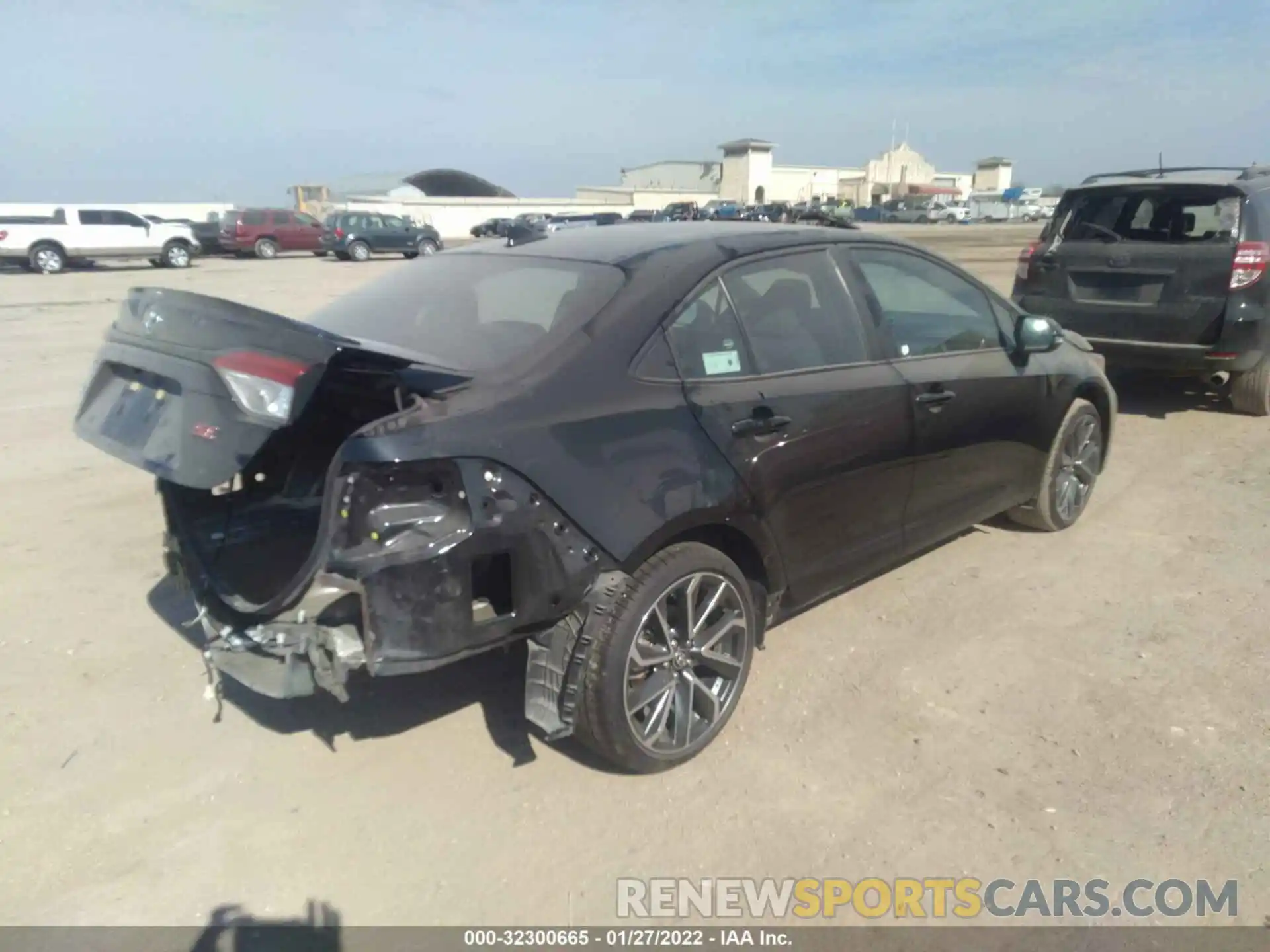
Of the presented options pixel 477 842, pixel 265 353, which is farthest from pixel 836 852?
pixel 265 353

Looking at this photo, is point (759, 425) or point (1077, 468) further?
point (1077, 468)

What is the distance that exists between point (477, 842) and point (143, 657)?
1.88 meters

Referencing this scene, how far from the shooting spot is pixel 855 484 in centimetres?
371

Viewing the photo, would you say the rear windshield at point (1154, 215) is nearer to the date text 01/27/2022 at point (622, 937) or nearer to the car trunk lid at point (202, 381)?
the date text 01/27/2022 at point (622, 937)

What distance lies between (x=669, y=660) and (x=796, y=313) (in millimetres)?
1470

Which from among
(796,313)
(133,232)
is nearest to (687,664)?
(796,313)

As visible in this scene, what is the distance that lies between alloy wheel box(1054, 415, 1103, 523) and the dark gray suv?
2408 millimetres

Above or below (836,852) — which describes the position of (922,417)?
above

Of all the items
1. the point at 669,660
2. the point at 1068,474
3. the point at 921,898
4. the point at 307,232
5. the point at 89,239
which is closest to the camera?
the point at 921,898

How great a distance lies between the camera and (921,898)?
8.74ft

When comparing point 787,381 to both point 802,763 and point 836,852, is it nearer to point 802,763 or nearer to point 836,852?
point 802,763

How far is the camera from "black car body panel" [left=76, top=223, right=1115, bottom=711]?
261cm

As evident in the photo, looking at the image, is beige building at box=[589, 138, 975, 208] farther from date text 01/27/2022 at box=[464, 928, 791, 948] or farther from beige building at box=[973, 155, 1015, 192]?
date text 01/27/2022 at box=[464, 928, 791, 948]

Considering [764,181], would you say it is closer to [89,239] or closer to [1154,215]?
[89,239]
